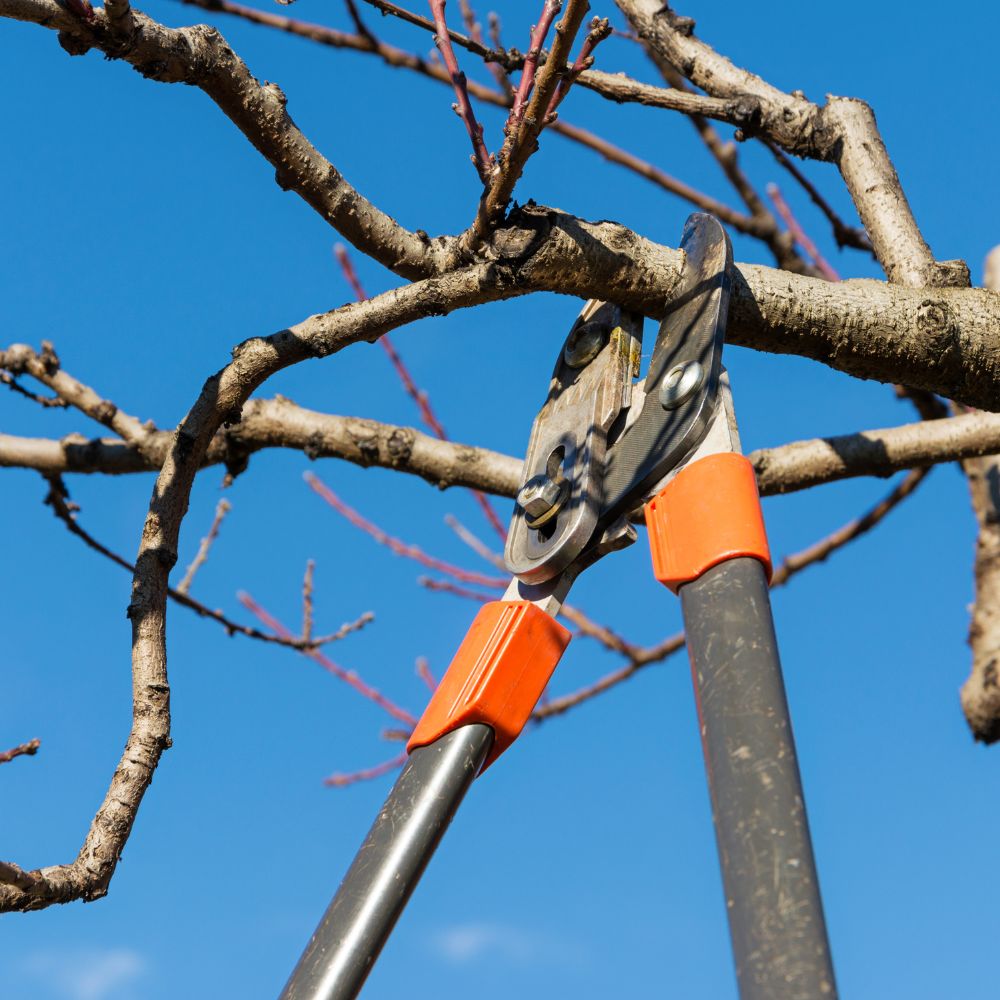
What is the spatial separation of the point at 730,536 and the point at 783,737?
0.25 m

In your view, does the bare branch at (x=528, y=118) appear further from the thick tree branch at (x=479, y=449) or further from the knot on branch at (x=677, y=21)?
the knot on branch at (x=677, y=21)

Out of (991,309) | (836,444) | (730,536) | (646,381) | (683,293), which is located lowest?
(730,536)

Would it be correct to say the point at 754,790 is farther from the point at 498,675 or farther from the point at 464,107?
the point at 464,107

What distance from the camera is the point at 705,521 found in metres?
1.32

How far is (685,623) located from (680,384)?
342mm

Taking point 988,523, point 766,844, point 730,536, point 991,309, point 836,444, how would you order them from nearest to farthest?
point 766,844 < point 730,536 < point 991,309 < point 836,444 < point 988,523

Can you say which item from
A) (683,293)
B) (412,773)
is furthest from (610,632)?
(412,773)

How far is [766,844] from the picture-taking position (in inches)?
41.7

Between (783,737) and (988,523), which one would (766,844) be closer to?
(783,737)

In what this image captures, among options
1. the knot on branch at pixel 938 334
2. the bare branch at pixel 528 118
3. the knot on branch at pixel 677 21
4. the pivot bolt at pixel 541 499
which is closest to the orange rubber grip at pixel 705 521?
the pivot bolt at pixel 541 499

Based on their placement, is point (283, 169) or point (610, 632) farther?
point (610, 632)

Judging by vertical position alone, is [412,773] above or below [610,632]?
below

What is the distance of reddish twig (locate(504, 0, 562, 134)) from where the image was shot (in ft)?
4.44

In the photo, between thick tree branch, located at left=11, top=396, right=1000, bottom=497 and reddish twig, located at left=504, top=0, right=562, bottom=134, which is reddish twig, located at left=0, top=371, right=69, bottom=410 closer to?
thick tree branch, located at left=11, top=396, right=1000, bottom=497
